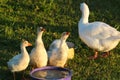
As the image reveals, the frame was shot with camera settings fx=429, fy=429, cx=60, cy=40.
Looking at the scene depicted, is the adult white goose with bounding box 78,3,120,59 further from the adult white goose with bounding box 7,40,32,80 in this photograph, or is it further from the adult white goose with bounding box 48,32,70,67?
the adult white goose with bounding box 7,40,32,80

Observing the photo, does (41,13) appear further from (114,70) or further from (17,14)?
(114,70)

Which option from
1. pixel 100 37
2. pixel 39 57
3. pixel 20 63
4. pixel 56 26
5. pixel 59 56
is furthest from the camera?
pixel 56 26

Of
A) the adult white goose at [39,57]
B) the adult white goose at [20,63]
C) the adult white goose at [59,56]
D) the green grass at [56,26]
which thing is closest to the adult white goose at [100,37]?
the green grass at [56,26]

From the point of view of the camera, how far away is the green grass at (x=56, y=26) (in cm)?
699

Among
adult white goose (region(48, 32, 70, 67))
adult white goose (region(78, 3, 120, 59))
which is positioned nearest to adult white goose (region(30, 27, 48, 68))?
adult white goose (region(48, 32, 70, 67))

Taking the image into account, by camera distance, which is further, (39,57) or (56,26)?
(56,26)

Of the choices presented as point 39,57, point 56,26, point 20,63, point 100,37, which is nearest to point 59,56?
point 39,57

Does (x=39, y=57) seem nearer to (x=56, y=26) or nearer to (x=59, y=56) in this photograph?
(x=59, y=56)

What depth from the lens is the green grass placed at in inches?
275

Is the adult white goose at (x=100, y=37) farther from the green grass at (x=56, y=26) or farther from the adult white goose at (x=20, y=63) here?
the adult white goose at (x=20, y=63)

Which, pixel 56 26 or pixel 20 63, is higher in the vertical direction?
pixel 56 26

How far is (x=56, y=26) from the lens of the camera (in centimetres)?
859

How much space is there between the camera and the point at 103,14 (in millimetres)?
9453

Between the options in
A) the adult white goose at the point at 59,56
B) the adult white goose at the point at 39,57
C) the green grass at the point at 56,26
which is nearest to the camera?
the adult white goose at the point at 39,57
